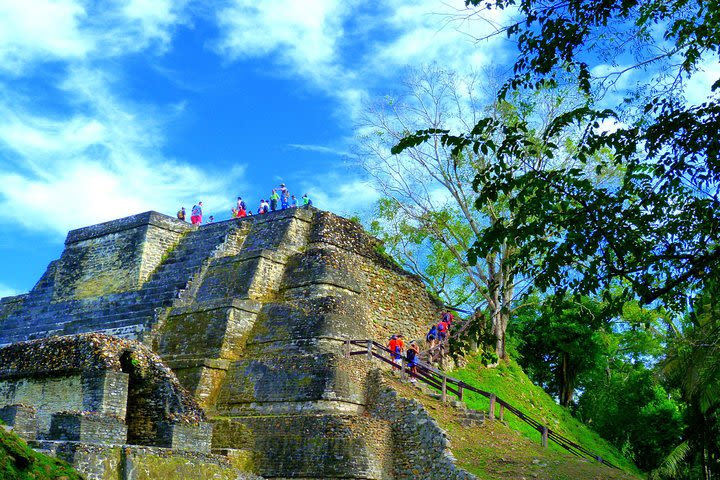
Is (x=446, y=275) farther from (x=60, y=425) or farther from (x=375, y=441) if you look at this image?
(x=60, y=425)

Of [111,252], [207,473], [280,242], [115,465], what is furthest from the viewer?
[111,252]

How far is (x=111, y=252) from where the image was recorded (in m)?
23.1

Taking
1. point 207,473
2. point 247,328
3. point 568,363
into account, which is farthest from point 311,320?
point 568,363

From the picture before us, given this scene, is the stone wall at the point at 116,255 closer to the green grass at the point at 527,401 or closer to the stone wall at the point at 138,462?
the stone wall at the point at 138,462

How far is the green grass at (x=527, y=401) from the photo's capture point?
20.5 m

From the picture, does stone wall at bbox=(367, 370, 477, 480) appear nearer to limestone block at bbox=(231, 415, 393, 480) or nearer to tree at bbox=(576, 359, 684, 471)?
limestone block at bbox=(231, 415, 393, 480)

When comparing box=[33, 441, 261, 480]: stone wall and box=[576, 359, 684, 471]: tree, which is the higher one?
box=[576, 359, 684, 471]: tree

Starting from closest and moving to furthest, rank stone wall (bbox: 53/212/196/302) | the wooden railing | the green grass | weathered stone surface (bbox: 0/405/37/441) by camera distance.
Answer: weathered stone surface (bbox: 0/405/37/441), the wooden railing, the green grass, stone wall (bbox: 53/212/196/302)

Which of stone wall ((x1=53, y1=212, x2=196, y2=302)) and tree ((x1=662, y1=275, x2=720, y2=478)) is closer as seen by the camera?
tree ((x1=662, y1=275, x2=720, y2=478))

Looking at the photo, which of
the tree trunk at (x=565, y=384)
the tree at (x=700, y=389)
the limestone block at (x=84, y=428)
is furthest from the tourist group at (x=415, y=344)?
the tree trunk at (x=565, y=384)

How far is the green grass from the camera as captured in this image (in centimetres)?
2055

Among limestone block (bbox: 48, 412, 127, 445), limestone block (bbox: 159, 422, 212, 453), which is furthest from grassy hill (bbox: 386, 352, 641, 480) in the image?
limestone block (bbox: 48, 412, 127, 445)

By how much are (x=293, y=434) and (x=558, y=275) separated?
7.84 metres

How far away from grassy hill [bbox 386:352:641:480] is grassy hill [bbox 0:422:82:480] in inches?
286
